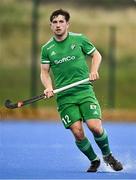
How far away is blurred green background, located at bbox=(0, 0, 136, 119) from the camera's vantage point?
2364 centimetres

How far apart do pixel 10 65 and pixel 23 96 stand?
2.76m

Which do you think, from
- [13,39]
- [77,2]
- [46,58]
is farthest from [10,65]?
[46,58]

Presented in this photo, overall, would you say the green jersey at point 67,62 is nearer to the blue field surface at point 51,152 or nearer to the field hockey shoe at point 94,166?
the field hockey shoe at point 94,166

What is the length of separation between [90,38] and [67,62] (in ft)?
59.9

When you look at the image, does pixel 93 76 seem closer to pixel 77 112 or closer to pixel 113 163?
pixel 77 112

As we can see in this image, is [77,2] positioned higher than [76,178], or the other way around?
[77,2]

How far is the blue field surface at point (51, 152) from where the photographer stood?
33.3 feet

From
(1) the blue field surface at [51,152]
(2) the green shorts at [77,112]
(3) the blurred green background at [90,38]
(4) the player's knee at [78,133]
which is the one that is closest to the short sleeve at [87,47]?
(2) the green shorts at [77,112]

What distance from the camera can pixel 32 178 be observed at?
9484 mm

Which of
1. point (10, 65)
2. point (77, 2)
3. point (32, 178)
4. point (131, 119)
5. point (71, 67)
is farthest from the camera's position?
point (77, 2)

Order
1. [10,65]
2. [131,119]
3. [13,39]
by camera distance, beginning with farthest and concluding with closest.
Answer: [13,39], [10,65], [131,119]

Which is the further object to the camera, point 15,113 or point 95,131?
point 15,113

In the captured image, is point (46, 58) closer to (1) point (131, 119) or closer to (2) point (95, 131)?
(2) point (95, 131)

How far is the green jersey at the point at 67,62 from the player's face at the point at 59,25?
16 centimetres
